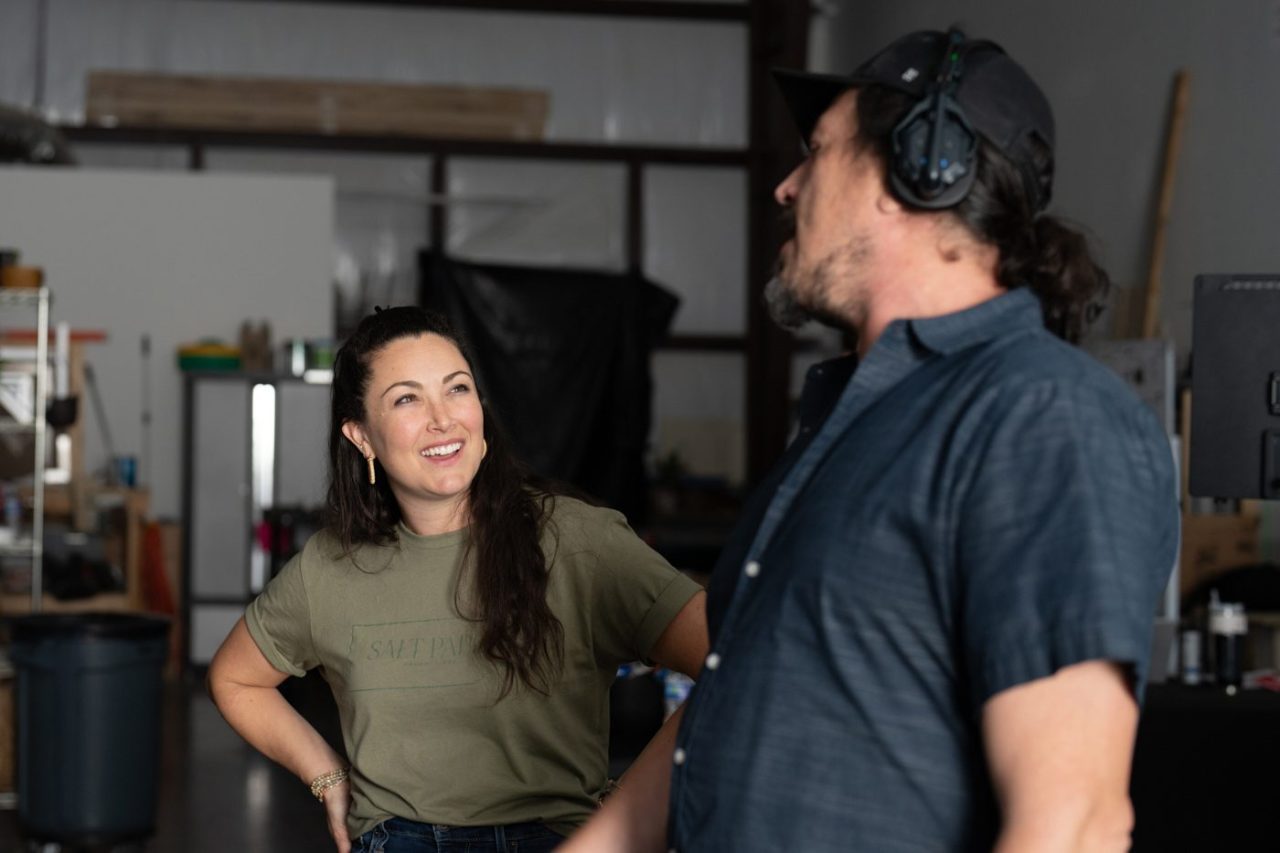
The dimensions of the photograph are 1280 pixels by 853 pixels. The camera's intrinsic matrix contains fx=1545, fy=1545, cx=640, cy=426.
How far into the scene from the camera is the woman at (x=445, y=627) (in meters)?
2.06

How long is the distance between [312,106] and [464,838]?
31.2ft

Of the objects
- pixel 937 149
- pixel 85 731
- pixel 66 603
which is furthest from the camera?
pixel 66 603

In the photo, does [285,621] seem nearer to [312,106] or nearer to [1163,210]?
[1163,210]

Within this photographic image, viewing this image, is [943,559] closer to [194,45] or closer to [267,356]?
[267,356]

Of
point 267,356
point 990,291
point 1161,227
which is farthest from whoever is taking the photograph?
point 267,356

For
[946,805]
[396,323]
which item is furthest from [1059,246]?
[396,323]

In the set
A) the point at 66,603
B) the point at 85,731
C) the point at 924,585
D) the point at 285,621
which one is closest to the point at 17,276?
the point at 66,603

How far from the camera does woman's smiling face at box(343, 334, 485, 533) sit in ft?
7.10

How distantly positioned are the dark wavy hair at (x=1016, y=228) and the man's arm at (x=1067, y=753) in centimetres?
37

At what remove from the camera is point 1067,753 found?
3.50ft

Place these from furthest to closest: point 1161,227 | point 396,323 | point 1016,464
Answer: point 1161,227 → point 396,323 → point 1016,464

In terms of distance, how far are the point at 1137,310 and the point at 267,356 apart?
4.90 metres

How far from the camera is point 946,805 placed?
1.17 meters

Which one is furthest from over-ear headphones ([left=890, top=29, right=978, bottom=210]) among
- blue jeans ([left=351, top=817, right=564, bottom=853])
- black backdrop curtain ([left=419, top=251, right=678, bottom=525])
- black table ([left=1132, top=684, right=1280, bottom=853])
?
black backdrop curtain ([left=419, top=251, right=678, bottom=525])
